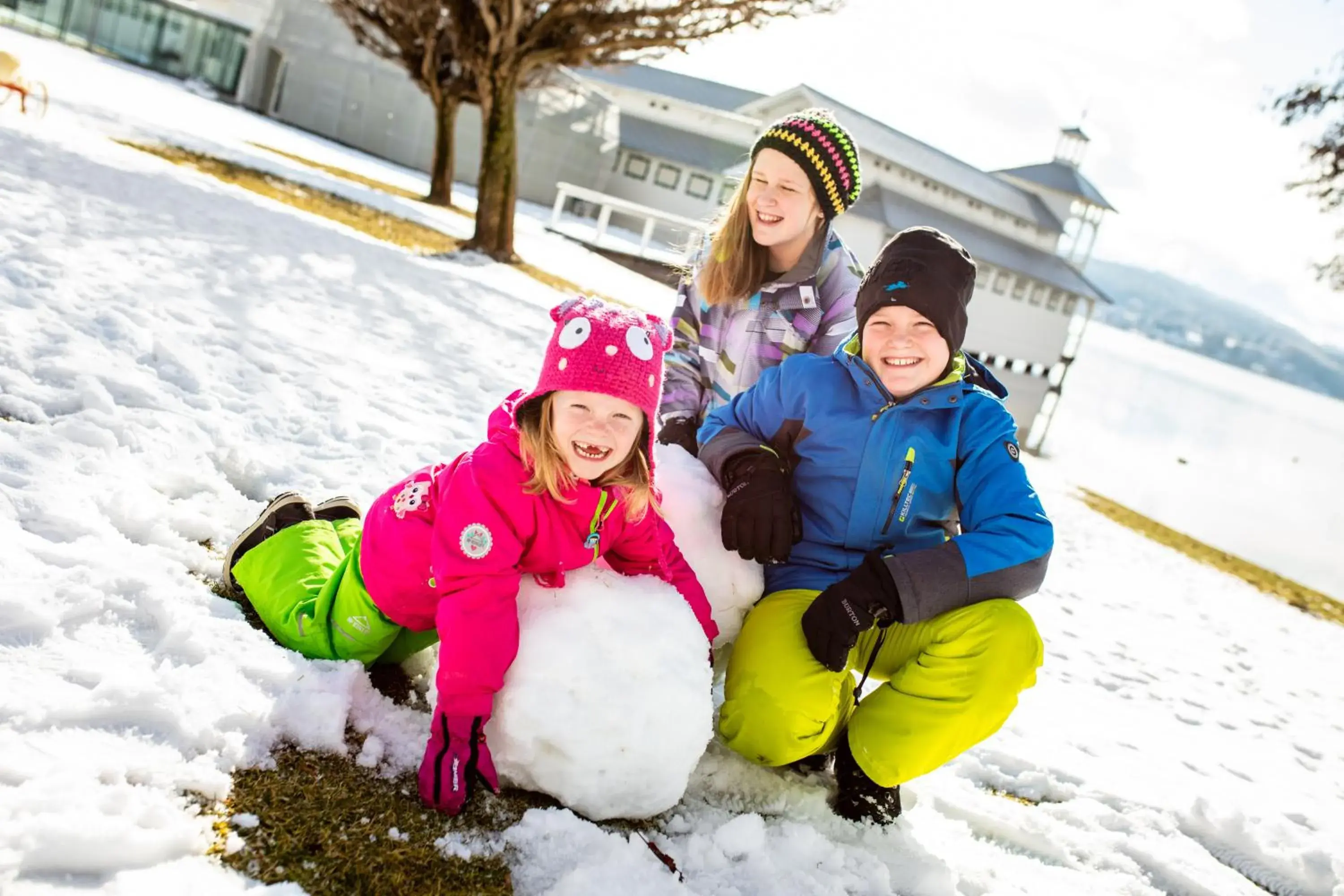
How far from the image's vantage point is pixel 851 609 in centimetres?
257

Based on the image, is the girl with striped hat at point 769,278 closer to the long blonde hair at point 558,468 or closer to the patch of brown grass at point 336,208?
the long blonde hair at point 558,468

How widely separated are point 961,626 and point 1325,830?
2222 mm

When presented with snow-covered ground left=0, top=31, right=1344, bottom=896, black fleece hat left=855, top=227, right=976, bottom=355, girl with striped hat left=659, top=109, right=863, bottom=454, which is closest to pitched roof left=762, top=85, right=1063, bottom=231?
snow-covered ground left=0, top=31, right=1344, bottom=896

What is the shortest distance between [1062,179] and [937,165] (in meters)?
5.94

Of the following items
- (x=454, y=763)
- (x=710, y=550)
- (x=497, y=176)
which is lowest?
(x=454, y=763)

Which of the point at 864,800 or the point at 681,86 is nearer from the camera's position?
the point at 864,800

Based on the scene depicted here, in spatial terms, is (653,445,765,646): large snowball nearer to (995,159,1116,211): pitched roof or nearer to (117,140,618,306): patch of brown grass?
(117,140,618,306): patch of brown grass

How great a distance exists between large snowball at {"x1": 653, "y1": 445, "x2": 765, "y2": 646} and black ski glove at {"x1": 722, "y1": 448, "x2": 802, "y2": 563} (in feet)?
0.18

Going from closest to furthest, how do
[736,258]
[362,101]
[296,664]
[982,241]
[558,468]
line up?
[558,468] → [296,664] → [736,258] → [982,241] → [362,101]

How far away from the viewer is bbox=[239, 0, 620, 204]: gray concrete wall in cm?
2920

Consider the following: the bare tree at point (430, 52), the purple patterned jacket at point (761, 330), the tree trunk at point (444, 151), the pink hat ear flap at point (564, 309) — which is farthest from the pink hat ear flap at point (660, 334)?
the tree trunk at point (444, 151)

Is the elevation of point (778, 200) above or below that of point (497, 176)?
below

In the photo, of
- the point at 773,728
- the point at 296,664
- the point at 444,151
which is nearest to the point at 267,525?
the point at 296,664

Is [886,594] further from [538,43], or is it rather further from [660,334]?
[538,43]
